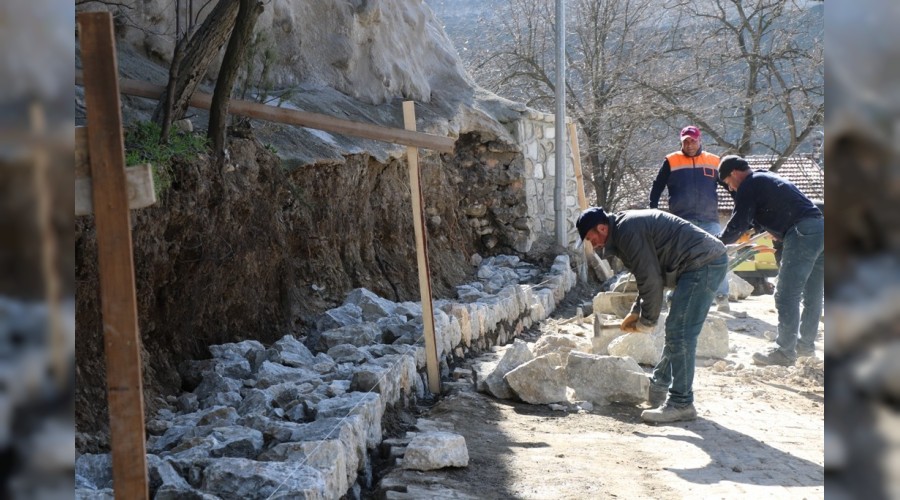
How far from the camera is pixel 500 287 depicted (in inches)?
437

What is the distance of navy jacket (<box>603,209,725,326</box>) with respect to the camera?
5.93 meters

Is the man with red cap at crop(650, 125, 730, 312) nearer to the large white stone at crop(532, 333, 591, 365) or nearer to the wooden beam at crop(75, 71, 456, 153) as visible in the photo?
the large white stone at crop(532, 333, 591, 365)

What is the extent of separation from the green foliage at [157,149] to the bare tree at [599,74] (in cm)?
1535

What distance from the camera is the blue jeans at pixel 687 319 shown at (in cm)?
599

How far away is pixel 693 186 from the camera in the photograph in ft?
28.9

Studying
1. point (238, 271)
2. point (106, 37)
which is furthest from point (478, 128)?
point (106, 37)

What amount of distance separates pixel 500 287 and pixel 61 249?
9933 mm

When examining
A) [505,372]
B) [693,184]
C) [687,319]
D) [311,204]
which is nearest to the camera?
[687,319]

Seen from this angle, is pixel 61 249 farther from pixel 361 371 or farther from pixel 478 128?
pixel 478 128

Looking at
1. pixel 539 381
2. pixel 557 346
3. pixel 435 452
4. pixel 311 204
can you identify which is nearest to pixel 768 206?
pixel 557 346

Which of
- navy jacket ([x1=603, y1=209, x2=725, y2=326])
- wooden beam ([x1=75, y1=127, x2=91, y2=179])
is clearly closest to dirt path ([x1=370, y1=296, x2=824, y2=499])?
navy jacket ([x1=603, y1=209, x2=725, y2=326])

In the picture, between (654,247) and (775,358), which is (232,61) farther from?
(775,358)

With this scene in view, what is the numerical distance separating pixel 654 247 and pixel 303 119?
2.56 metres

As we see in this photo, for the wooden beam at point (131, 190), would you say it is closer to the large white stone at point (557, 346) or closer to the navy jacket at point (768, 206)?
the large white stone at point (557, 346)
